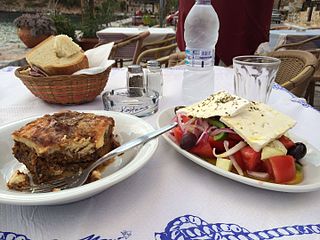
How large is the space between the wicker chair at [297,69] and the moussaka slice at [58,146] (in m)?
0.81

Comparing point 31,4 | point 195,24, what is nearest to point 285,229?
point 195,24

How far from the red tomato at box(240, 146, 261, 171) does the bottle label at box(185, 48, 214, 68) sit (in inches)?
16.2

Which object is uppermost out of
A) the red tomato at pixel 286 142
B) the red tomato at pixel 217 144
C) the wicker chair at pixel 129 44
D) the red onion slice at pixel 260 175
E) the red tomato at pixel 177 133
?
the red tomato at pixel 286 142

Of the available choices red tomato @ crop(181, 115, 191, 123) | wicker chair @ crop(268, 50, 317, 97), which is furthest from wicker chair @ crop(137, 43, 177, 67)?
red tomato @ crop(181, 115, 191, 123)

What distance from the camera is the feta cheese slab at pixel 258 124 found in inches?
16.6

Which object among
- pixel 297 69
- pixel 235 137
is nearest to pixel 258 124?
pixel 235 137

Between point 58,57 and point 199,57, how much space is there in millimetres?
388

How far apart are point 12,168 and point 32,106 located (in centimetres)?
38

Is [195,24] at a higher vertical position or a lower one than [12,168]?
higher

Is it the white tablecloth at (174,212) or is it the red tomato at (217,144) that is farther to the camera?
the red tomato at (217,144)

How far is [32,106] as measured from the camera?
2.70 ft

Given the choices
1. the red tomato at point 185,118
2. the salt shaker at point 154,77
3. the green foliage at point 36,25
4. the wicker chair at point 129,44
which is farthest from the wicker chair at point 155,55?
the green foliage at point 36,25

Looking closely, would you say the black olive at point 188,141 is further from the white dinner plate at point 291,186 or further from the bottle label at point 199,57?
the bottle label at point 199,57

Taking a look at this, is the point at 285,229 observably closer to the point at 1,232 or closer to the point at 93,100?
the point at 1,232
